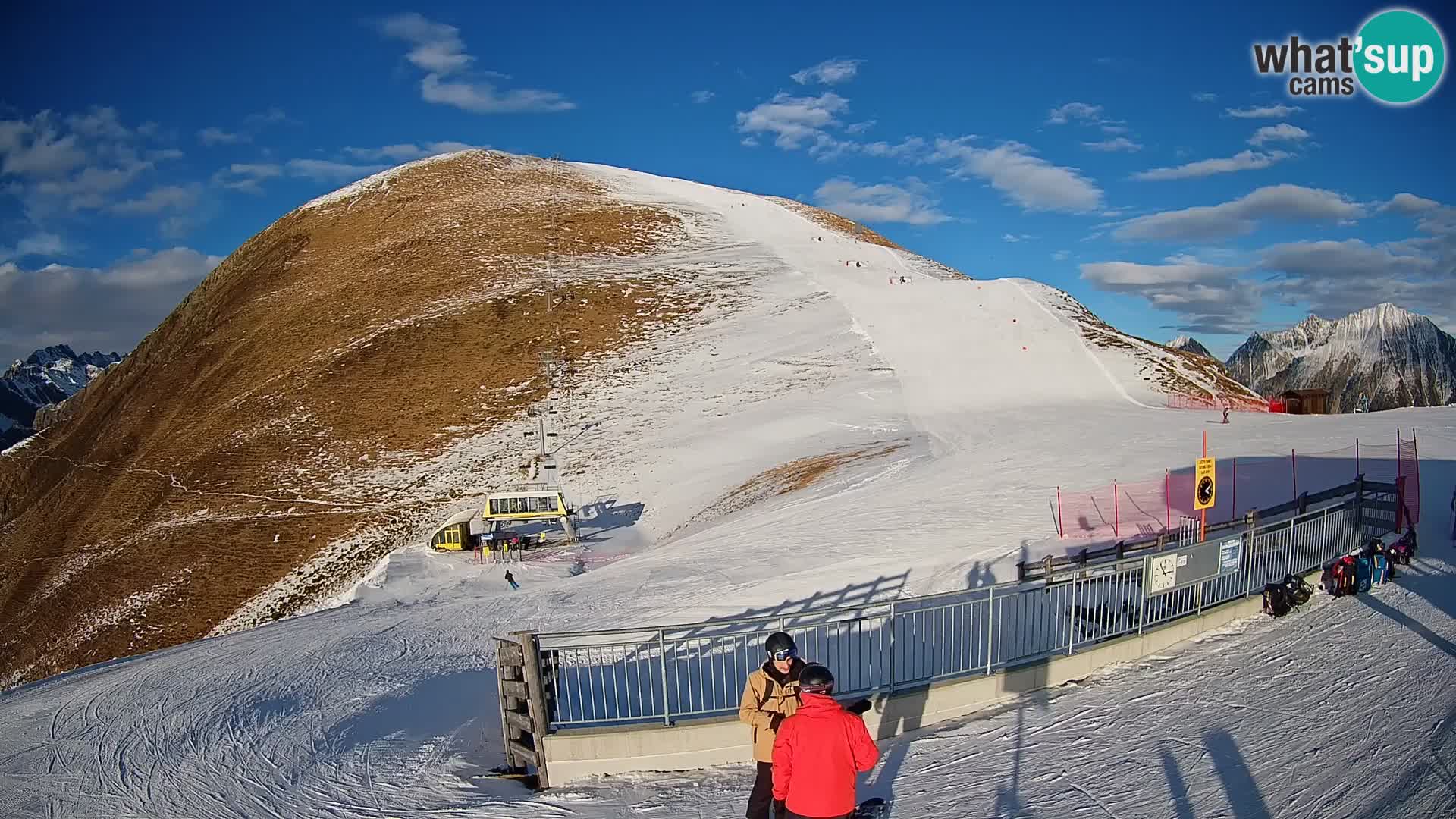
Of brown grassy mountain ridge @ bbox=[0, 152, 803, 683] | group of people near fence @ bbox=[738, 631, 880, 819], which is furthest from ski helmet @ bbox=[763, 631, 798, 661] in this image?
brown grassy mountain ridge @ bbox=[0, 152, 803, 683]

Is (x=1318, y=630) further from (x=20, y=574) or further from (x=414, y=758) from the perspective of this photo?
(x=20, y=574)

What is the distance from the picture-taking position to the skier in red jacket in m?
4.87

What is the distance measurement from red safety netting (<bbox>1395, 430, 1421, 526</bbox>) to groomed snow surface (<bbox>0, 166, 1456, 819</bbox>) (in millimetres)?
499

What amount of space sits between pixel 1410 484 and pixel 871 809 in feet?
54.1

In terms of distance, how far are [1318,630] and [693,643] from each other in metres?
8.86

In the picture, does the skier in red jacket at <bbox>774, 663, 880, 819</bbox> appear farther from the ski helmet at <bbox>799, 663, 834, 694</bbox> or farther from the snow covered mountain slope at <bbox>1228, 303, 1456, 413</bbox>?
the snow covered mountain slope at <bbox>1228, 303, 1456, 413</bbox>

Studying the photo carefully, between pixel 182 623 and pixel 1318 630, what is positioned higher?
pixel 1318 630

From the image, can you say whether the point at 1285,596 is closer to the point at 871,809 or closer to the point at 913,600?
the point at 913,600

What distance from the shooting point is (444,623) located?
17312 mm

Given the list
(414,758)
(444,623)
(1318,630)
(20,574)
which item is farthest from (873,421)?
(20,574)

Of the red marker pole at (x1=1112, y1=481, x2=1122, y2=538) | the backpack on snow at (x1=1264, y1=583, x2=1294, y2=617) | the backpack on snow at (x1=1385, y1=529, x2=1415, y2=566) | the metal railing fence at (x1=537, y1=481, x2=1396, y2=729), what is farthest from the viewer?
the red marker pole at (x1=1112, y1=481, x2=1122, y2=538)

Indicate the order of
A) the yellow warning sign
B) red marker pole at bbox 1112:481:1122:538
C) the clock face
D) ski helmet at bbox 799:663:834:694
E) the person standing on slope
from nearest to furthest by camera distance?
1. ski helmet at bbox 799:663:834:694
2. the person standing on slope
3. the clock face
4. the yellow warning sign
5. red marker pole at bbox 1112:481:1122:538

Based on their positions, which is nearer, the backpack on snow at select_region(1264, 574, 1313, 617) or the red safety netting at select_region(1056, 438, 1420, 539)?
the backpack on snow at select_region(1264, 574, 1313, 617)

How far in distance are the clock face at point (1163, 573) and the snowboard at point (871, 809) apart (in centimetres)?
502
